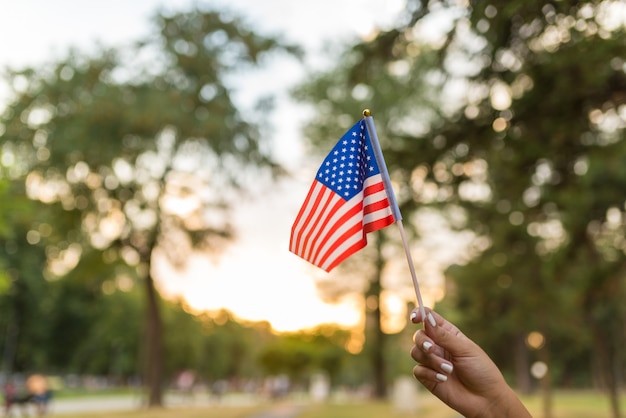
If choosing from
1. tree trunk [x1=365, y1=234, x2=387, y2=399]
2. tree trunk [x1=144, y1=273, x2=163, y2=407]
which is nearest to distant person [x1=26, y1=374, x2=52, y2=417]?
tree trunk [x1=144, y1=273, x2=163, y2=407]

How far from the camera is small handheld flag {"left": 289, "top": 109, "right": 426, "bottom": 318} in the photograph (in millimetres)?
4113

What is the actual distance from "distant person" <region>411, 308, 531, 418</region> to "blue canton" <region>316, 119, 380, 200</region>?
1.11 meters

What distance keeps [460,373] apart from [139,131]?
66.8 feet

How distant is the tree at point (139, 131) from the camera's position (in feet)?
71.0

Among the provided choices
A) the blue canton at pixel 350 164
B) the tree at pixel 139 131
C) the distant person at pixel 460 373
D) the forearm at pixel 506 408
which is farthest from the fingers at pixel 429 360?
the tree at pixel 139 131

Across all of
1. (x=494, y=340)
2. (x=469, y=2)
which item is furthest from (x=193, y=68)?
(x=494, y=340)

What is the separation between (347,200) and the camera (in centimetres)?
414

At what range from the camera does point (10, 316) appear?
54.2m

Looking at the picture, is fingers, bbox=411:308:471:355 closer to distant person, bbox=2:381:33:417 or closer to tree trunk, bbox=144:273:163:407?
distant person, bbox=2:381:33:417

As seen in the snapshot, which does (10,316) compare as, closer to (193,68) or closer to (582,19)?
(193,68)

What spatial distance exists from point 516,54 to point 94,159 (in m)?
16.2

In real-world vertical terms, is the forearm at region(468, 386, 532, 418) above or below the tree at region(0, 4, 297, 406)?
below

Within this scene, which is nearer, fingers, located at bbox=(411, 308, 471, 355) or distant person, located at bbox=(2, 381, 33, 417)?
fingers, located at bbox=(411, 308, 471, 355)

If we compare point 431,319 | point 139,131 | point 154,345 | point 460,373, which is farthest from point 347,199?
point 154,345
